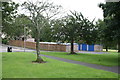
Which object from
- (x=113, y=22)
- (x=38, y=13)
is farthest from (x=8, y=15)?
(x=113, y=22)

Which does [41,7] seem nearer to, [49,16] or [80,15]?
[49,16]

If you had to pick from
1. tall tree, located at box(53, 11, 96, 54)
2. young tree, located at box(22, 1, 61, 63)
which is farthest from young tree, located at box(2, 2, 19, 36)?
tall tree, located at box(53, 11, 96, 54)

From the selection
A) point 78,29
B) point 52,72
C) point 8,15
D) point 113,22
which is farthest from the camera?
point 78,29

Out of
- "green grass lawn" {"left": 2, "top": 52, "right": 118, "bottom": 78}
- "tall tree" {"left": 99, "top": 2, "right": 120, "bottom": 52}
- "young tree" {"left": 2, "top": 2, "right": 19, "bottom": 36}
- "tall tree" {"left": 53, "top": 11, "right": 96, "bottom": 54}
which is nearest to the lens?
"green grass lawn" {"left": 2, "top": 52, "right": 118, "bottom": 78}

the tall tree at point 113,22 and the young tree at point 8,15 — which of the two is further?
the young tree at point 8,15

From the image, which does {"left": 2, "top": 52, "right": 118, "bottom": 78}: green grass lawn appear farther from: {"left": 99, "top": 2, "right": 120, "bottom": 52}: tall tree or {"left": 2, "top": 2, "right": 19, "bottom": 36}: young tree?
{"left": 2, "top": 2, "right": 19, "bottom": 36}: young tree

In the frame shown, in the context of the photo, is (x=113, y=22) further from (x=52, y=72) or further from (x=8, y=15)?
(x=8, y=15)

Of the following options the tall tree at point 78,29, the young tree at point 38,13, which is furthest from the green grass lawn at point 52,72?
the tall tree at point 78,29

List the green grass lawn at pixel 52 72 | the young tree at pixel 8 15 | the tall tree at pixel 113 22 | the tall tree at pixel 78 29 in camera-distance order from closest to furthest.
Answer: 1. the green grass lawn at pixel 52 72
2. the tall tree at pixel 113 22
3. the young tree at pixel 8 15
4. the tall tree at pixel 78 29

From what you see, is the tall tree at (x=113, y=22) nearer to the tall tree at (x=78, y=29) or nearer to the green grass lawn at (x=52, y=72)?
the green grass lawn at (x=52, y=72)

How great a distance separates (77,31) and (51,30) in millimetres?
4404

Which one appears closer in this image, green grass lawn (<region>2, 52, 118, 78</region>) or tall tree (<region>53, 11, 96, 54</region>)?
green grass lawn (<region>2, 52, 118, 78</region>)

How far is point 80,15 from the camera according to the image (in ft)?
83.7

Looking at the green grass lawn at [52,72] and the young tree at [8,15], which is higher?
the young tree at [8,15]
